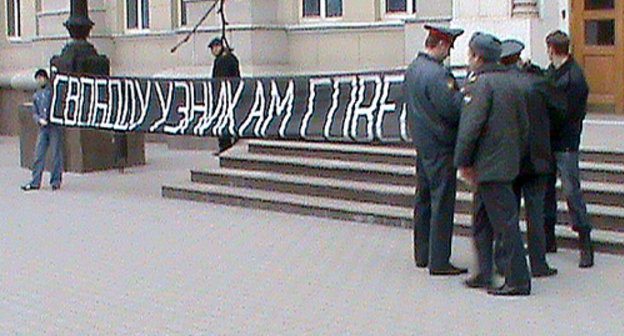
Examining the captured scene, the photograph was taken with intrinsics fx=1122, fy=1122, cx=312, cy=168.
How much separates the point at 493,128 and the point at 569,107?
120 cm

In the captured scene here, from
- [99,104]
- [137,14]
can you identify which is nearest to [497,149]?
[99,104]

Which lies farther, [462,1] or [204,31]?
[204,31]

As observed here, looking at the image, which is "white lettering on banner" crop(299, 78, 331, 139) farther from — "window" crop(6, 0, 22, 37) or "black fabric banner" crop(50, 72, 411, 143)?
"window" crop(6, 0, 22, 37)

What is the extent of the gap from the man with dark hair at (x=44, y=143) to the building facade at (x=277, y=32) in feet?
14.8

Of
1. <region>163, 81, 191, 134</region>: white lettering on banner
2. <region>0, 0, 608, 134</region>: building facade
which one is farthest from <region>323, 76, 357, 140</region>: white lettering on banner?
<region>0, 0, 608, 134</region>: building facade

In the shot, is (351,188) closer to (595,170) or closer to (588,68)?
(595,170)

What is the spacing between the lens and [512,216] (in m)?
8.67

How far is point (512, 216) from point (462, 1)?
7.90m

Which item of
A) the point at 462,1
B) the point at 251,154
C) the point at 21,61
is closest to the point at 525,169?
the point at 251,154

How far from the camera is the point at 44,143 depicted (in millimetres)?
15805

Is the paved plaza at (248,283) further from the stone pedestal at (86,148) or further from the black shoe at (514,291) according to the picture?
the stone pedestal at (86,148)

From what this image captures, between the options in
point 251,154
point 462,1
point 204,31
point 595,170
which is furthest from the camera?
point 204,31

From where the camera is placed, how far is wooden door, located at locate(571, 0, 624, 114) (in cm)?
1599

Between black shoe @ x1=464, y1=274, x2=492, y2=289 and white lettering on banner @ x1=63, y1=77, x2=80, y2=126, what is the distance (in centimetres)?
859
